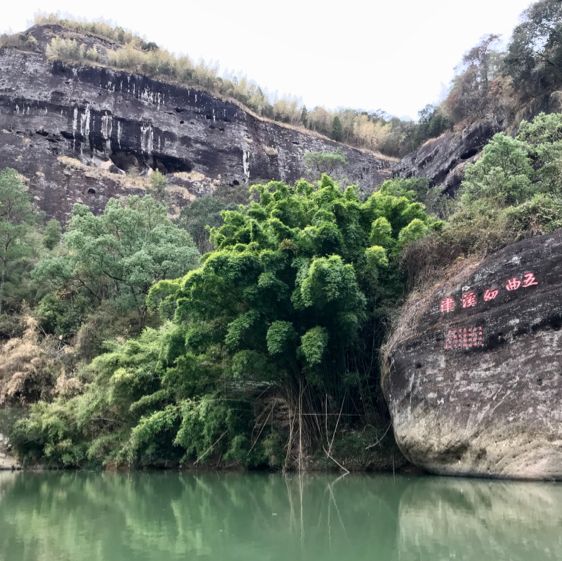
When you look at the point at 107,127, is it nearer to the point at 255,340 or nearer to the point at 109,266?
the point at 109,266

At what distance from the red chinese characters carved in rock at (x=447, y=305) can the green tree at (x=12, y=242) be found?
40.7 feet

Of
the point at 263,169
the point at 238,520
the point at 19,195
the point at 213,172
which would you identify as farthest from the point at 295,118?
the point at 238,520

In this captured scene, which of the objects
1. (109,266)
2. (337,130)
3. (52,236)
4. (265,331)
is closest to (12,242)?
(52,236)

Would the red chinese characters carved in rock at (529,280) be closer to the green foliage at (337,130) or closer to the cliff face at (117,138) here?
the cliff face at (117,138)

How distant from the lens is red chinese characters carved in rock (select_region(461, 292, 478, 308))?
277 inches

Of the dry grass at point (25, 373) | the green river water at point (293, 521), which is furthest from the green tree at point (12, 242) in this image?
the green river water at point (293, 521)

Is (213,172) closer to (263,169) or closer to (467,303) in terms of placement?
(263,169)

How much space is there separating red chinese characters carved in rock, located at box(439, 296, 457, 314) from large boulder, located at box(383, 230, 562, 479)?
13 millimetres

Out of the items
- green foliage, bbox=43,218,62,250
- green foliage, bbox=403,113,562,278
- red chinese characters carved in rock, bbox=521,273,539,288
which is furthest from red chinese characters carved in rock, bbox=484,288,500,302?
green foliage, bbox=43,218,62,250

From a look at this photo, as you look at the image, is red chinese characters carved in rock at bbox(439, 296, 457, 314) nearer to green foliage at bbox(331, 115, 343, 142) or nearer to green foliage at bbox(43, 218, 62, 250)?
green foliage at bbox(43, 218, 62, 250)

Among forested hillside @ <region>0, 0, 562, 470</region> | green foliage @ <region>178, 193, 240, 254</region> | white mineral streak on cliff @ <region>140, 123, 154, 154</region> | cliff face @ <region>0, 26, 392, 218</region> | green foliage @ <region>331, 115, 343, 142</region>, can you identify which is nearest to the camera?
forested hillside @ <region>0, 0, 562, 470</region>

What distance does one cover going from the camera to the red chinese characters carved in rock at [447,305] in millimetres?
7238

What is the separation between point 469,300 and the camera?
7078mm

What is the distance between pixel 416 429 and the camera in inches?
275
